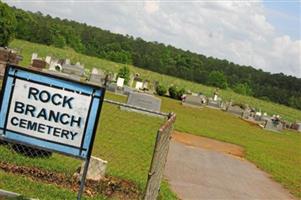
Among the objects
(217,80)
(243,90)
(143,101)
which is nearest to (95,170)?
(143,101)

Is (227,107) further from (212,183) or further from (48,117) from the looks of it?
(48,117)

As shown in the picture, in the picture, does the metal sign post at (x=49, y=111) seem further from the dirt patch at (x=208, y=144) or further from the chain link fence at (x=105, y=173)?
the dirt patch at (x=208, y=144)

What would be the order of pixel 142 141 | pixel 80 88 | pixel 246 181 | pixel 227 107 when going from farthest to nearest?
pixel 227 107
pixel 142 141
pixel 246 181
pixel 80 88

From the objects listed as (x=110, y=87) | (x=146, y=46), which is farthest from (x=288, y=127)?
(x=146, y=46)

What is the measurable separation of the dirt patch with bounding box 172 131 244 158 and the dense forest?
210 ft

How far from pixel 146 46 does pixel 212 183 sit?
126332 mm

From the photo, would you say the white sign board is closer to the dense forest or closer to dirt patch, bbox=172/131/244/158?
dirt patch, bbox=172/131/244/158

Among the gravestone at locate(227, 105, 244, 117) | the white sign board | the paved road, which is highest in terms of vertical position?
the white sign board

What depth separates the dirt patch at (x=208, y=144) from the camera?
17969mm

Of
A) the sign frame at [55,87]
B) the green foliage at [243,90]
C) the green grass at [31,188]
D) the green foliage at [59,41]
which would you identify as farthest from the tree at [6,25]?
the green foliage at [243,90]

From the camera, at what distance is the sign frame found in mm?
6066

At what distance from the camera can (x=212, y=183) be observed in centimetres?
1159

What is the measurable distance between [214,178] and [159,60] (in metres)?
98.1

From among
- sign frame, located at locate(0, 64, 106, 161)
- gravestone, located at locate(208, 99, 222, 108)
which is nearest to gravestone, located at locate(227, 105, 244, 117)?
gravestone, located at locate(208, 99, 222, 108)
